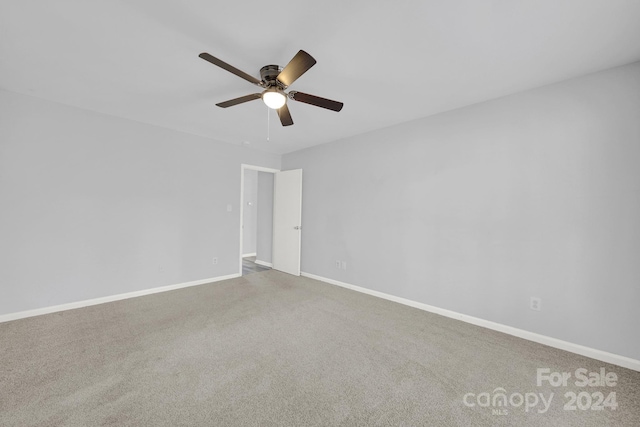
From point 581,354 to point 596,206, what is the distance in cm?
136

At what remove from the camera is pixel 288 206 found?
16.5 feet

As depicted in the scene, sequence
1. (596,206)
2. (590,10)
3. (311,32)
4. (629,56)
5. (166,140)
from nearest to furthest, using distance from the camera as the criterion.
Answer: (590,10) → (311,32) → (629,56) → (596,206) → (166,140)

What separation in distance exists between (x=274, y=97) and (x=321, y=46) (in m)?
0.54

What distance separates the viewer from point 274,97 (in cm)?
207

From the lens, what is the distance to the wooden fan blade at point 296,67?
1560 mm

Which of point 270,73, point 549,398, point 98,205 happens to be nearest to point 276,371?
point 549,398

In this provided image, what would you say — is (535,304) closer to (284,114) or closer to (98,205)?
(284,114)

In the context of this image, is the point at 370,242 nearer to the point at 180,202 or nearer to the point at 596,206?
the point at 596,206

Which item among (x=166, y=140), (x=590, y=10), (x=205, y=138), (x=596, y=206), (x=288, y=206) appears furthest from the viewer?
(x=288, y=206)

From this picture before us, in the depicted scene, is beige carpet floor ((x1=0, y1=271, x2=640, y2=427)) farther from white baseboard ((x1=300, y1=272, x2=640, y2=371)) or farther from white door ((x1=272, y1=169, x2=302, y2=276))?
white door ((x1=272, y1=169, x2=302, y2=276))

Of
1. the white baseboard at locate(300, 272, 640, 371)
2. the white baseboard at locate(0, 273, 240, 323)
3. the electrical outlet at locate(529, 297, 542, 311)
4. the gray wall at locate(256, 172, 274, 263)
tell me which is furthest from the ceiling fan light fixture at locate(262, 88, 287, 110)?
the gray wall at locate(256, 172, 274, 263)

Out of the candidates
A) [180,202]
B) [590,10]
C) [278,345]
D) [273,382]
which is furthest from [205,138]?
[590,10]

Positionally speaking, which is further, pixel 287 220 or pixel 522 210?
pixel 287 220

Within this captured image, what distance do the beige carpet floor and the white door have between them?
1.94 metres
